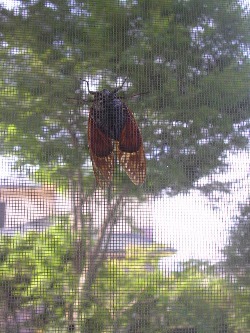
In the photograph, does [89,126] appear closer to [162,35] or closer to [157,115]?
[157,115]

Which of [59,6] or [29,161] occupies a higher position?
[59,6]

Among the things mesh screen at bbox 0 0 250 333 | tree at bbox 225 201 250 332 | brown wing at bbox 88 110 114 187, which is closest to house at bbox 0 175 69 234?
mesh screen at bbox 0 0 250 333

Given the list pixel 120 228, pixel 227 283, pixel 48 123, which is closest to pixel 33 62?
pixel 48 123

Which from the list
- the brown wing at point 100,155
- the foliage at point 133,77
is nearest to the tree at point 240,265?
the foliage at point 133,77

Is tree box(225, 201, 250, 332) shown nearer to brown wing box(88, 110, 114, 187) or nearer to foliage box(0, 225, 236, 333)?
foliage box(0, 225, 236, 333)

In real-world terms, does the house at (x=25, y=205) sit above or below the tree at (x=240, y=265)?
above

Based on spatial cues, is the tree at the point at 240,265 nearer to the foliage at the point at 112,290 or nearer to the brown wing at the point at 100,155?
the foliage at the point at 112,290

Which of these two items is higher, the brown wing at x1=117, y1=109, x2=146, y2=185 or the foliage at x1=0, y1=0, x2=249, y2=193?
the foliage at x1=0, y1=0, x2=249, y2=193
